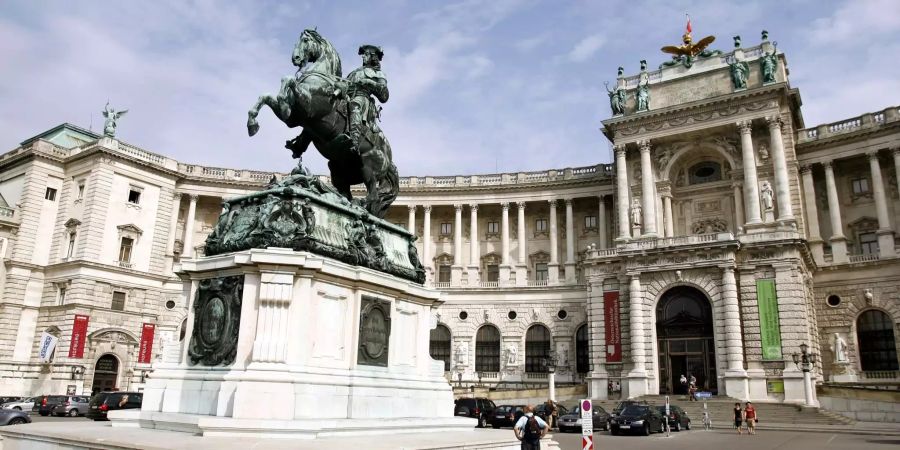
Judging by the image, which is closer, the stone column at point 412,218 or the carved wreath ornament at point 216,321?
the carved wreath ornament at point 216,321

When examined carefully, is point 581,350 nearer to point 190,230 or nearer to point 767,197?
point 767,197

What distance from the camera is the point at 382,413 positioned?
39.2 ft

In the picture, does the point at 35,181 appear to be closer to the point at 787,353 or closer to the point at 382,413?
the point at 382,413

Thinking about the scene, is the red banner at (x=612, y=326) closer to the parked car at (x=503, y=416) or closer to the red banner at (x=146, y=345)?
the parked car at (x=503, y=416)

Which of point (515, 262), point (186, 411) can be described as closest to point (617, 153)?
point (515, 262)

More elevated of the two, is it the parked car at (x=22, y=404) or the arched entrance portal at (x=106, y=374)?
the arched entrance portal at (x=106, y=374)

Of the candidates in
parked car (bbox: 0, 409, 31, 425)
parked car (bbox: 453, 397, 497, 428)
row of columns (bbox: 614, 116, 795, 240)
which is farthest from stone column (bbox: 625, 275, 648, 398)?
parked car (bbox: 0, 409, 31, 425)

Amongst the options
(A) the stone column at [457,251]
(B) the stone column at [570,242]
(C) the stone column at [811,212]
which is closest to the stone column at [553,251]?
(B) the stone column at [570,242]

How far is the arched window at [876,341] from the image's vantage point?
4319cm

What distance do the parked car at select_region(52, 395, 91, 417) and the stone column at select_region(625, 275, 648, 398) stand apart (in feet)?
105

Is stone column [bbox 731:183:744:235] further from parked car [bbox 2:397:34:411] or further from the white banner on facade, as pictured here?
the white banner on facade

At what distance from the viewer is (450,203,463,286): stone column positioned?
5762cm

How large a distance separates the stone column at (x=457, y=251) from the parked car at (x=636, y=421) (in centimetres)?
2891

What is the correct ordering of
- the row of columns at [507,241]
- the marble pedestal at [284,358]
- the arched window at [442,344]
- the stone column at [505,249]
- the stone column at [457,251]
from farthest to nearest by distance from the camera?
the stone column at [457,251] < the stone column at [505,249] < the arched window at [442,344] < the row of columns at [507,241] < the marble pedestal at [284,358]
